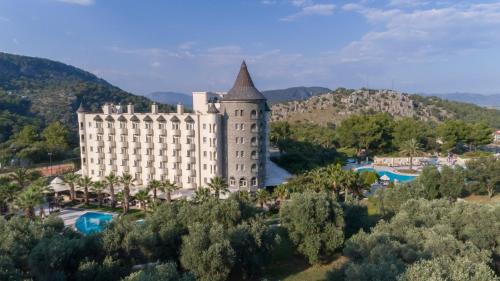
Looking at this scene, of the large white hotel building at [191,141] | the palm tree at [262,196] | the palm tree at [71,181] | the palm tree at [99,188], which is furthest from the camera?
the palm tree at [71,181]

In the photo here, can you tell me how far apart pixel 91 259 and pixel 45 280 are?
2917 millimetres

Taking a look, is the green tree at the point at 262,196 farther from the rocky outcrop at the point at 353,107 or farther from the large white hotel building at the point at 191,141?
the rocky outcrop at the point at 353,107

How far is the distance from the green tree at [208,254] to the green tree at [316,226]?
22.4 feet

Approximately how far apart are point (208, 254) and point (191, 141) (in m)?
27.3

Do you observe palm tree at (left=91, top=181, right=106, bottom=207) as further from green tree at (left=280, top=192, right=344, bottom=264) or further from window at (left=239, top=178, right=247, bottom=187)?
green tree at (left=280, top=192, right=344, bottom=264)

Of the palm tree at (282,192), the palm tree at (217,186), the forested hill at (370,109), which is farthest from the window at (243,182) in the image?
the forested hill at (370,109)

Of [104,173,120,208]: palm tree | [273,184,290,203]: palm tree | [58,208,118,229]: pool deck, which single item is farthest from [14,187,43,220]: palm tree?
[273,184,290,203]: palm tree

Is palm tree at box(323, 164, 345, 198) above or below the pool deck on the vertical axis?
above

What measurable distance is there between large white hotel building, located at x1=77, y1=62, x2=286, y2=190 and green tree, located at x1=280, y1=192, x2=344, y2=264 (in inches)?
722

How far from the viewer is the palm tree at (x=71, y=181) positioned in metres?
46.2

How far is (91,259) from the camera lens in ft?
67.9

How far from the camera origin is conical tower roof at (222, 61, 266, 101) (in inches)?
1762

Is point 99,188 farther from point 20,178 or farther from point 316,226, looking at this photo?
point 316,226

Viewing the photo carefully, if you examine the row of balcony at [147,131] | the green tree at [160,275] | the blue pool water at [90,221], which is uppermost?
the row of balcony at [147,131]
